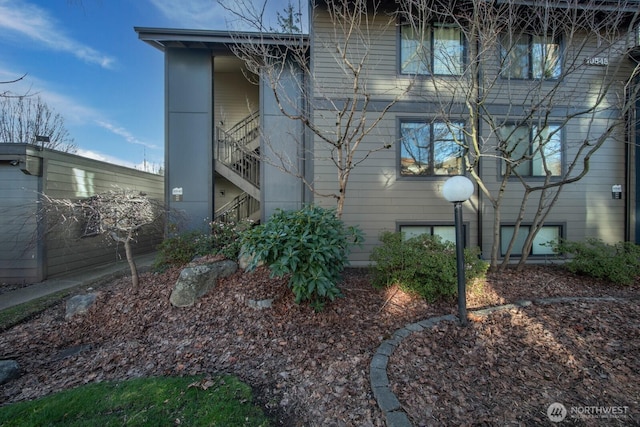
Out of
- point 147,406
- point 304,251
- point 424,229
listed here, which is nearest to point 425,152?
point 424,229

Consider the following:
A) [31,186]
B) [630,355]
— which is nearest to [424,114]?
[630,355]

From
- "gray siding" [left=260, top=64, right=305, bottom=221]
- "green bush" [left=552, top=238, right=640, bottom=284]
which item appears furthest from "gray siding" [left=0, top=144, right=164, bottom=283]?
"green bush" [left=552, top=238, right=640, bottom=284]

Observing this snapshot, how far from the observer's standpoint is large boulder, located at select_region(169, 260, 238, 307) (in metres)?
4.40

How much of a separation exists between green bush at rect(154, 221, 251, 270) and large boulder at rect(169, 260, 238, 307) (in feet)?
2.83

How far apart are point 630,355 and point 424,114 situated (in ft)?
17.7

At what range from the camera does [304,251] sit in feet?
11.4

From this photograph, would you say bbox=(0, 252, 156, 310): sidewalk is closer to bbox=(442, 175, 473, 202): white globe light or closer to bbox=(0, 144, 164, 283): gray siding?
bbox=(0, 144, 164, 283): gray siding

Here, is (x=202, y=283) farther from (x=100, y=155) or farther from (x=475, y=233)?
(x=100, y=155)

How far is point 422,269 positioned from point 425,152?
3.60m

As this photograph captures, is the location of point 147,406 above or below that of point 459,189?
below

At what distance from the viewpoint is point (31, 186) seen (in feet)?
21.0

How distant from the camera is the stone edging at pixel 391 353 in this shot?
215 centimetres

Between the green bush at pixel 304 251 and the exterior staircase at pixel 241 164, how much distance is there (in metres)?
3.90

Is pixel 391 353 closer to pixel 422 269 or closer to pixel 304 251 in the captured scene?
pixel 304 251
